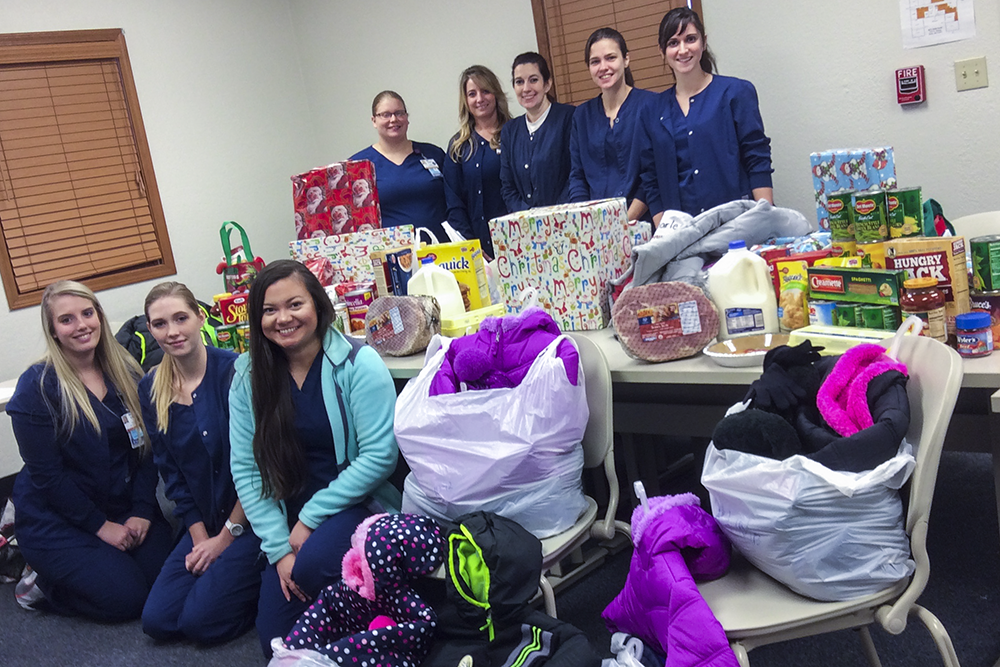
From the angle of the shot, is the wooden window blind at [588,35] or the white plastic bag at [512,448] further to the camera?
the wooden window blind at [588,35]

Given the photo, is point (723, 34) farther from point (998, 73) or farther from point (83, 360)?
point (83, 360)

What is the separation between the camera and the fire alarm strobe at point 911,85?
337 centimetres

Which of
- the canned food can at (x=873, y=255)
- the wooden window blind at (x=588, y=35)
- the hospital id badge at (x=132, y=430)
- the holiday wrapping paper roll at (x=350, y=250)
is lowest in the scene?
the hospital id badge at (x=132, y=430)

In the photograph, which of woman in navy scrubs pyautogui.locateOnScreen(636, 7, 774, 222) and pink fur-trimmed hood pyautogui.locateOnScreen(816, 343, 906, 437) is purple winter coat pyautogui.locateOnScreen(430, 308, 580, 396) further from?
woman in navy scrubs pyautogui.locateOnScreen(636, 7, 774, 222)

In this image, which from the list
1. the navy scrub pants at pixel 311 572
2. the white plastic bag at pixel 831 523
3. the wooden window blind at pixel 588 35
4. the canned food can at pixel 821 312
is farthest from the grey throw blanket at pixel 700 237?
the wooden window blind at pixel 588 35

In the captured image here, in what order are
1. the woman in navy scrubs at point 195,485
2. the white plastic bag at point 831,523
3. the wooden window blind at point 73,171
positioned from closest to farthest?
the white plastic bag at point 831,523
the woman in navy scrubs at point 195,485
the wooden window blind at point 73,171

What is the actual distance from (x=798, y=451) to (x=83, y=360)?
2.38 metres

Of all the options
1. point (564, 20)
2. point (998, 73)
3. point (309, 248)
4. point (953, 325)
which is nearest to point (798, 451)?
point (953, 325)

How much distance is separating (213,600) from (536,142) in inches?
84.8

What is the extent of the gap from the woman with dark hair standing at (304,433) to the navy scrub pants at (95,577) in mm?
666

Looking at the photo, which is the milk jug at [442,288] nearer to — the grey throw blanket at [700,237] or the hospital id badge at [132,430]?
the grey throw blanket at [700,237]

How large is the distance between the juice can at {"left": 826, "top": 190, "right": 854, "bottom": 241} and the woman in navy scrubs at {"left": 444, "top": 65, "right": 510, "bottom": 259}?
6.62 feet

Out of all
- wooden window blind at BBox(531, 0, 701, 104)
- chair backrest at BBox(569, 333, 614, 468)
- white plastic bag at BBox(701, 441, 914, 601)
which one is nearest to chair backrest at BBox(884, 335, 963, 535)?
white plastic bag at BBox(701, 441, 914, 601)

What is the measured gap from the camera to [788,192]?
390 cm
